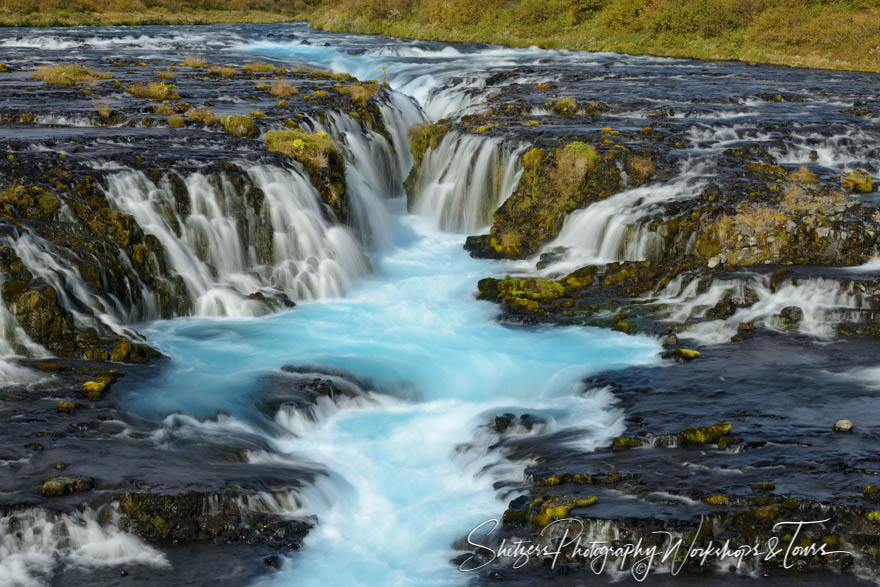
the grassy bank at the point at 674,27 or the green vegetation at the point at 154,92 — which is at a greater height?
the grassy bank at the point at 674,27

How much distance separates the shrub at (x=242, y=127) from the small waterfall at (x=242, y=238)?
356cm

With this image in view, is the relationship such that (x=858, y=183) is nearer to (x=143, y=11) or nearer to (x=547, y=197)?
(x=547, y=197)

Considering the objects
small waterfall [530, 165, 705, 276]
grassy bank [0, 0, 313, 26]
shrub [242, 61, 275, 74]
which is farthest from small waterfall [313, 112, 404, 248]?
grassy bank [0, 0, 313, 26]

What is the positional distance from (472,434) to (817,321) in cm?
750

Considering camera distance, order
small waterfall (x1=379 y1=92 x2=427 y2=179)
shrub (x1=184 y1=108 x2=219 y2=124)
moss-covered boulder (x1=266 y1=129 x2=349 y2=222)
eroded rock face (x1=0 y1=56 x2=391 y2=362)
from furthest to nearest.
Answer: small waterfall (x1=379 y1=92 x2=427 y2=179) → shrub (x1=184 y1=108 x2=219 y2=124) → moss-covered boulder (x1=266 y1=129 x2=349 y2=222) → eroded rock face (x1=0 y1=56 x2=391 y2=362)

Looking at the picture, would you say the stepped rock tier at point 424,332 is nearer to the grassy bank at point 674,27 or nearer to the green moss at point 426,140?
the green moss at point 426,140

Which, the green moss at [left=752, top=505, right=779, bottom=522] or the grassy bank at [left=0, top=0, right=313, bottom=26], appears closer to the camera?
the green moss at [left=752, top=505, right=779, bottom=522]

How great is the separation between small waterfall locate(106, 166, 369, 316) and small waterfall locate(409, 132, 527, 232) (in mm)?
4815

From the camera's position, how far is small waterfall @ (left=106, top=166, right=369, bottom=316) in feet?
60.6

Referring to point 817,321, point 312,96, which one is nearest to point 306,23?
point 312,96

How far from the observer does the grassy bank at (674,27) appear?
45.5 meters

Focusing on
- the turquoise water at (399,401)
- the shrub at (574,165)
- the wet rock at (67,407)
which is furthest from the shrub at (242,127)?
the wet rock at (67,407)

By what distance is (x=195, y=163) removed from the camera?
67.1ft

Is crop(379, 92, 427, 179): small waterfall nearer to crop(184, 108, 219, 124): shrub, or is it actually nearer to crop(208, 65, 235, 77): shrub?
crop(184, 108, 219, 124): shrub
